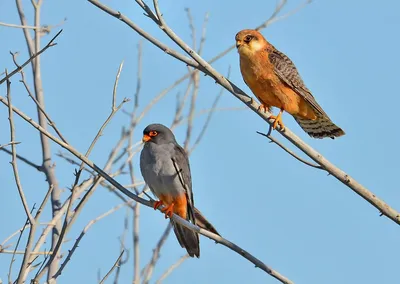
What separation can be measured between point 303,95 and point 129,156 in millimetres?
1511

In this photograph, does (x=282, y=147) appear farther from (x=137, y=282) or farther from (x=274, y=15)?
(x=274, y=15)

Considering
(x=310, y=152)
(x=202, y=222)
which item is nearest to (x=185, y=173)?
(x=202, y=222)

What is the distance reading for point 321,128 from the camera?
232 inches

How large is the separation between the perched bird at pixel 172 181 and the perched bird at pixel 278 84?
88 centimetres

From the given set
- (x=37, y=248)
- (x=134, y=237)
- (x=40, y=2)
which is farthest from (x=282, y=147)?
(x=40, y=2)

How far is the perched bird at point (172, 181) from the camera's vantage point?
5.12 metres

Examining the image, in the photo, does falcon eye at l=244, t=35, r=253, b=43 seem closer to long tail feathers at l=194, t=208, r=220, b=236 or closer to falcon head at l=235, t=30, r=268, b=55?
falcon head at l=235, t=30, r=268, b=55

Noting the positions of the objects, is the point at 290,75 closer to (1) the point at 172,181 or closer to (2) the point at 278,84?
(2) the point at 278,84

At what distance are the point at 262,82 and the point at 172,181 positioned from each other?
1129 mm

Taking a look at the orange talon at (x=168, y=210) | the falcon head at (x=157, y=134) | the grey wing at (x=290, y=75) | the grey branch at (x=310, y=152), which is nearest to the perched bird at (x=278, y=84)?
the grey wing at (x=290, y=75)

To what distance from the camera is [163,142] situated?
17.4 feet

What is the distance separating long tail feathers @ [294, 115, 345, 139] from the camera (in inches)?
230

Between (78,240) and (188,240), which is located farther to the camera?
(188,240)

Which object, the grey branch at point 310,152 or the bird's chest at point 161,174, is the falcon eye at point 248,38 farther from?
the grey branch at point 310,152
